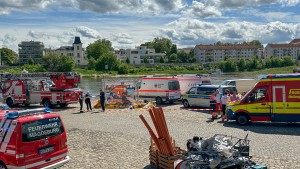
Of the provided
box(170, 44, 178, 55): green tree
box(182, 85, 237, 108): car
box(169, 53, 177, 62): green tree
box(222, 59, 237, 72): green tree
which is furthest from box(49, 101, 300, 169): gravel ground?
box(170, 44, 178, 55): green tree

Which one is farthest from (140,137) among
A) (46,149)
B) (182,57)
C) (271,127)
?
→ (182,57)

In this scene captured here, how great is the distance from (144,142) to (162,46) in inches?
Result: 6919

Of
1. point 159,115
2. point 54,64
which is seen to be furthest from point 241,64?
point 159,115

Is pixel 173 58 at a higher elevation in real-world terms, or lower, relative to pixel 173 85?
higher

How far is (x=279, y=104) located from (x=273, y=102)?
29cm

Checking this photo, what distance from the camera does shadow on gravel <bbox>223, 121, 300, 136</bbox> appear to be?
1608 cm

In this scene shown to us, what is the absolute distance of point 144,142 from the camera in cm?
1441

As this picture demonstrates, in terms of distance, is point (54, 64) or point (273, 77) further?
point (54, 64)

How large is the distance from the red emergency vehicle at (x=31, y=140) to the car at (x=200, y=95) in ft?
52.6

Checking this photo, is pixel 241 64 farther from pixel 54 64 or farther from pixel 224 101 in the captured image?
pixel 224 101

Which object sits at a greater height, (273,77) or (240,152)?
(273,77)

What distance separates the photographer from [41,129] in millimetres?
9906

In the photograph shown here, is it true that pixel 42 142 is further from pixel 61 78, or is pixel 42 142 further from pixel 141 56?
pixel 141 56

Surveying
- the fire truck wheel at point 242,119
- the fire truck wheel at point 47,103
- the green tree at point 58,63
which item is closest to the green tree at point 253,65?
the green tree at point 58,63
